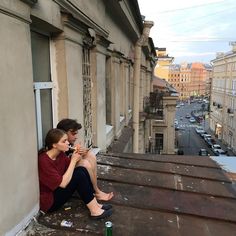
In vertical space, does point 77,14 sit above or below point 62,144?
above

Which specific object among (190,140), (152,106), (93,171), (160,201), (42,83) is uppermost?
(42,83)

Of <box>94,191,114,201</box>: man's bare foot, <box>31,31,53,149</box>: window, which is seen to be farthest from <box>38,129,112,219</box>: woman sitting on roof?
<box>31,31,53,149</box>: window

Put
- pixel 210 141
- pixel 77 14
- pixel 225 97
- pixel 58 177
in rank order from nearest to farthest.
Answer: pixel 58 177 < pixel 77 14 < pixel 210 141 < pixel 225 97

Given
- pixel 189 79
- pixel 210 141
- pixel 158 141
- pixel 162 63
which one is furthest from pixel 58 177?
pixel 189 79

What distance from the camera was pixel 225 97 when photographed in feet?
143

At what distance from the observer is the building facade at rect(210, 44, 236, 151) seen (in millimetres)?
39281


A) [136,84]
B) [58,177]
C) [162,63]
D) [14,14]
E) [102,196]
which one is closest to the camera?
[14,14]

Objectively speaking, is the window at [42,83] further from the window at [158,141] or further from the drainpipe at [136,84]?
the window at [158,141]

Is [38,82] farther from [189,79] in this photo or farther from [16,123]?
[189,79]

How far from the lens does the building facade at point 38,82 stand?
244 cm

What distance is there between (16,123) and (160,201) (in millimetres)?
2102

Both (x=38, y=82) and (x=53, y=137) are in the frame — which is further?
(x=38, y=82)

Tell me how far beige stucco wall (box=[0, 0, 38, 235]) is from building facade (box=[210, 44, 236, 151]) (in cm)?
3737

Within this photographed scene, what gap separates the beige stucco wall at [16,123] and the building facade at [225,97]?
37.4 m
